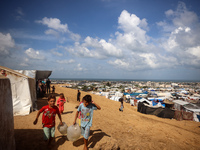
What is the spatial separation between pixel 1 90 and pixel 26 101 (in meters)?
5.51

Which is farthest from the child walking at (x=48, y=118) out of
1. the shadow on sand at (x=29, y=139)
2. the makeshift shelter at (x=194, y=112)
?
the makeshift shelter at (x=194, y=112)

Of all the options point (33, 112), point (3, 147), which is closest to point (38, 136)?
point (3, 147)

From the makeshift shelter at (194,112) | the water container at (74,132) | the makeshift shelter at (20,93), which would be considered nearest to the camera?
the water container at (74,132)

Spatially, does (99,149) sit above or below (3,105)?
below

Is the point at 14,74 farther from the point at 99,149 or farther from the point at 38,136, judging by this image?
the point at 99,149

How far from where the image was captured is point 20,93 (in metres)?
7.02

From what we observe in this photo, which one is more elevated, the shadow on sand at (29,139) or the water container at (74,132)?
the water container at (74,132)

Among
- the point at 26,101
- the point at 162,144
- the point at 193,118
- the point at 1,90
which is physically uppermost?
the point at 1,90

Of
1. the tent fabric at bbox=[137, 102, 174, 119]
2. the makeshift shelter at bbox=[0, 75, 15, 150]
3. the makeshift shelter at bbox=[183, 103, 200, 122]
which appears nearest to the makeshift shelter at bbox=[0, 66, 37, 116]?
the makeshift shelter at bbox=[0, 75, 15, 150]

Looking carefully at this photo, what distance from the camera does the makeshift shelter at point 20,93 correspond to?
6730 millimetres

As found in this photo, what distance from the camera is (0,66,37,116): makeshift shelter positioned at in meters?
6.73

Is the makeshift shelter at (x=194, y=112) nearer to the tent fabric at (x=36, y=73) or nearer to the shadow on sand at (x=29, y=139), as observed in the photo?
the shadow on sand at (x=29, y=139)

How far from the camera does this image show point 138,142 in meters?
4.91

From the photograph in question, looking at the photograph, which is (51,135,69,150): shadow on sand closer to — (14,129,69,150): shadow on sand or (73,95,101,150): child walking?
(14,129,69,150): shadow on sand
